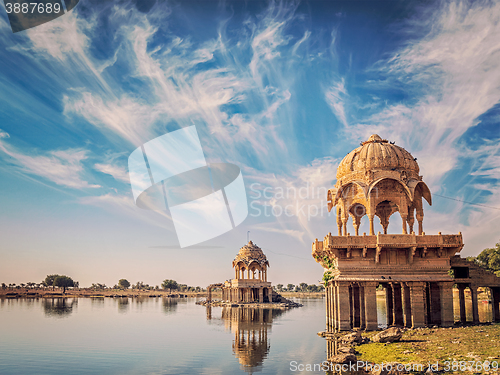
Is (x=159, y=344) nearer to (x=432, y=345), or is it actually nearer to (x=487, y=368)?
(x=432, y=345)

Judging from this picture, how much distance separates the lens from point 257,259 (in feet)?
278

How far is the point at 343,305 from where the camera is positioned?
25156 mm

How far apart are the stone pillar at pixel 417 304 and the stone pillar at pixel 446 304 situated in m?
1.19

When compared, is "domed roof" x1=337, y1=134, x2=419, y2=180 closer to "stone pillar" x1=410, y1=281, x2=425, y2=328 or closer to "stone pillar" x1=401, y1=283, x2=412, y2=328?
"stone pillar" x1=410, y1=281, x2=425, y2=328

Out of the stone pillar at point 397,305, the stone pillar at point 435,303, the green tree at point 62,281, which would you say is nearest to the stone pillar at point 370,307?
the stone pillar at point 435,303

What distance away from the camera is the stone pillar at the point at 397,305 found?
28.7 metres

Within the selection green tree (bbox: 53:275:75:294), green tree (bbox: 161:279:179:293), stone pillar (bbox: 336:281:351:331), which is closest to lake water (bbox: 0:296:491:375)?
stone pillar (bbox: 336:281:351:331)

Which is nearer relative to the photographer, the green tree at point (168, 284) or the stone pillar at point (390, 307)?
the stone pillar at point (390, 307)

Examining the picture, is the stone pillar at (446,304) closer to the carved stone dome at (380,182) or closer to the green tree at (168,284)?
the carved stone dome at (380,182)

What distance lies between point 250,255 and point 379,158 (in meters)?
60.6

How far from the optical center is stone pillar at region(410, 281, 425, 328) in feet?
80.0

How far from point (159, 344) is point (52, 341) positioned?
8479mm

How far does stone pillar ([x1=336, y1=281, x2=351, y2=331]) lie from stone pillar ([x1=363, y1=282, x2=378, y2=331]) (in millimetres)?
1175

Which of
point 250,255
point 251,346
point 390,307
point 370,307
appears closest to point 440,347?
point 370,307
